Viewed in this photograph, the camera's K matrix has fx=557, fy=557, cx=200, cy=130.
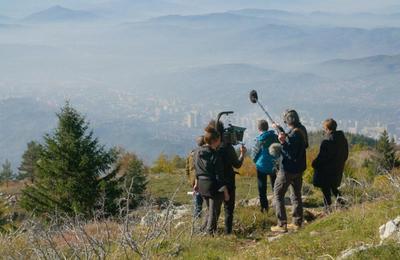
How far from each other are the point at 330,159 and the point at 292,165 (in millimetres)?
1131

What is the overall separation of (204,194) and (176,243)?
111 centimetres

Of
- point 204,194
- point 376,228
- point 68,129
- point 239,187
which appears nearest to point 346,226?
point 376,228

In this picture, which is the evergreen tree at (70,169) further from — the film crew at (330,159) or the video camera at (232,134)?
the video camera at (232,134)

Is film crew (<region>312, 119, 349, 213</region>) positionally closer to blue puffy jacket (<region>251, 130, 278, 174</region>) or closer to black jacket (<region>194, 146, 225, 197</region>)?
blue puffy jacket (<region>251, 130, 278, 174</region>)

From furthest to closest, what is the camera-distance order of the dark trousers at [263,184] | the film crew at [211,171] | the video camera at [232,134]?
the dark trousers at [263,184], the video camera at [232,134], the film crew at [211,171]

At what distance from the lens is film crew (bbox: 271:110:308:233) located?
336 inches

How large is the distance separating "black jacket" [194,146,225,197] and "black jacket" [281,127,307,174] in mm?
1077

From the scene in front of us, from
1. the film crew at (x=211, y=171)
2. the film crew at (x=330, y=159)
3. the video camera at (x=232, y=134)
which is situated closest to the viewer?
the film crew at (x=211, y=171)

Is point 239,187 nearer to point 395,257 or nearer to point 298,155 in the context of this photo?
point 298,155

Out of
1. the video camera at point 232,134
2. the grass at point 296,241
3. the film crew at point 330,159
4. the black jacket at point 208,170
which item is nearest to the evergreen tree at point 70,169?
the grass at point 296,241

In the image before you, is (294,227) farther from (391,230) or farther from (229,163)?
(391,230)

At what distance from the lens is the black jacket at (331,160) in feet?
31.0

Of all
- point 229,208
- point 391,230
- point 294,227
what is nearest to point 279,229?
point 294,227

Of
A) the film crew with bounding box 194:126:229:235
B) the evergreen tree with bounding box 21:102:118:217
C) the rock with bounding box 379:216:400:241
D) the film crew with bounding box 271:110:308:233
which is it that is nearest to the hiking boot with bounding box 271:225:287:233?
the film crew with bounding box 271:110:308:233
